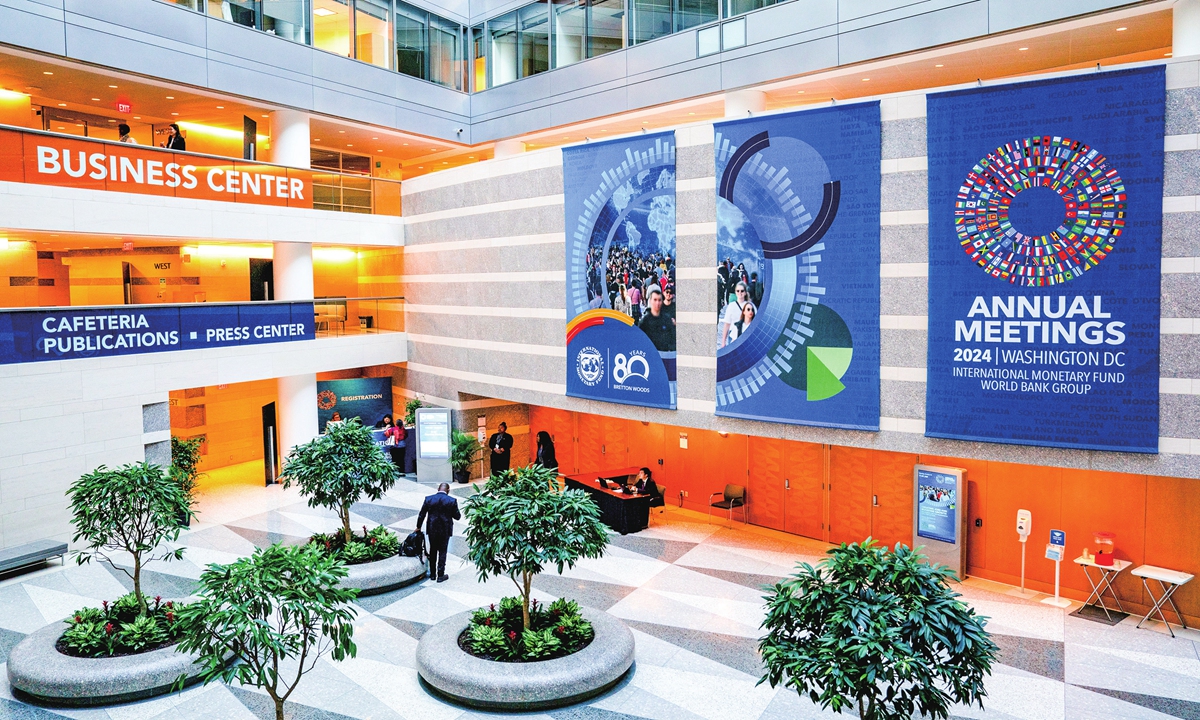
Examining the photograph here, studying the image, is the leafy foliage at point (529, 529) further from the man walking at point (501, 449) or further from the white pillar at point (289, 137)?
the white pillar at point (289, 137)

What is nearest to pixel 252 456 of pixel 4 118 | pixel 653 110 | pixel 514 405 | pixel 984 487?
pixel 514 405

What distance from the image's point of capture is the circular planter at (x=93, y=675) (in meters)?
8.17

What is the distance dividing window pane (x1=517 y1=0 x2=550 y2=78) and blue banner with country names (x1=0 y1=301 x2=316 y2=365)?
819 cm

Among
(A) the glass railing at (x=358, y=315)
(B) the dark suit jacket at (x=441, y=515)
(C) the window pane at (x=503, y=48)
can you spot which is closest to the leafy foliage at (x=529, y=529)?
(B) the dark suit jacket at (x=441, y=515)

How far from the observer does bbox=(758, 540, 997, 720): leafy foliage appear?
5.52 m

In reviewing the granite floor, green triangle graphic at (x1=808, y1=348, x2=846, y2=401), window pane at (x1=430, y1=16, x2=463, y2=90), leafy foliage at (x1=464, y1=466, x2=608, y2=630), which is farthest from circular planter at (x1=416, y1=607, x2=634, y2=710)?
window pane at (x1=430, y1=16, x2=463, y2=90)

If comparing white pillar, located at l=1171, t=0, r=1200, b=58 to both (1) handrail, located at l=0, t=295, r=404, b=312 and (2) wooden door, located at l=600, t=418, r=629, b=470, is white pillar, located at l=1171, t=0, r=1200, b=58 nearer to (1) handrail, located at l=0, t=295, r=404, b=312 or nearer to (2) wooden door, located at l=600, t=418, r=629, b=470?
(2) wooden door, located at l=600, t=418, r=629, b=470

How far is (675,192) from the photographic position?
13.0 meters

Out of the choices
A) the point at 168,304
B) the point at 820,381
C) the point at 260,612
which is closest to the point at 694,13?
the point at 820,381

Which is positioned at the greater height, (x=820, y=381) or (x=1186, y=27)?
(x=1186, y=27)

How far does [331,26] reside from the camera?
1858 cm

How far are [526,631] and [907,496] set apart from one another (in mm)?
7066

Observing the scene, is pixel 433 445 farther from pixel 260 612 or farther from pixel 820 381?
pixel 260 612

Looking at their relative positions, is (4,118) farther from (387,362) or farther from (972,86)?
(972,86)
